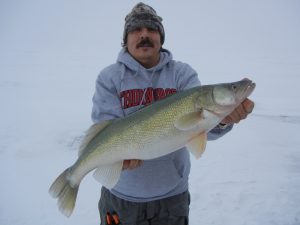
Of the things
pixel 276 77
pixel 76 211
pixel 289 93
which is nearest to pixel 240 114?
pixel 76 211

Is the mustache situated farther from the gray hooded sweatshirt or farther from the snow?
the snow

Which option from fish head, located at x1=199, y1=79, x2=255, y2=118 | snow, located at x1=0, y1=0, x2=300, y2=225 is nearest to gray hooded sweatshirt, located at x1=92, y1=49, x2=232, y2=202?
fish head, located at x1=199, y1=79, x2=255, y2=118

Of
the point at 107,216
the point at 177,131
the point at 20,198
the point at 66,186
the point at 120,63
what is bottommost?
the point at 20,198

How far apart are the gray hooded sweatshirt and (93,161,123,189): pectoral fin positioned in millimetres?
235

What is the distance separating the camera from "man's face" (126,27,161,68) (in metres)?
2.67

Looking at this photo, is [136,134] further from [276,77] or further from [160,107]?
[276,77]

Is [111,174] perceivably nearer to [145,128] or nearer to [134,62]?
[145,128]

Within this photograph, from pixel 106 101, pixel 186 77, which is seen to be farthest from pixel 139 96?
pixel 186 77

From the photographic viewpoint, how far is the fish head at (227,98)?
83.7 inches

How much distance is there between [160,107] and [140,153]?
333 mm

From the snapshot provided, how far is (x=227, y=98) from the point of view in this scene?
2.12 meters

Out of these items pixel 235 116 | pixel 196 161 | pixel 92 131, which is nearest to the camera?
pixel 235 116

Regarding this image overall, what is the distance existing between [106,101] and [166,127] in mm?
646

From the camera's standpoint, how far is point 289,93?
10.3 meters
